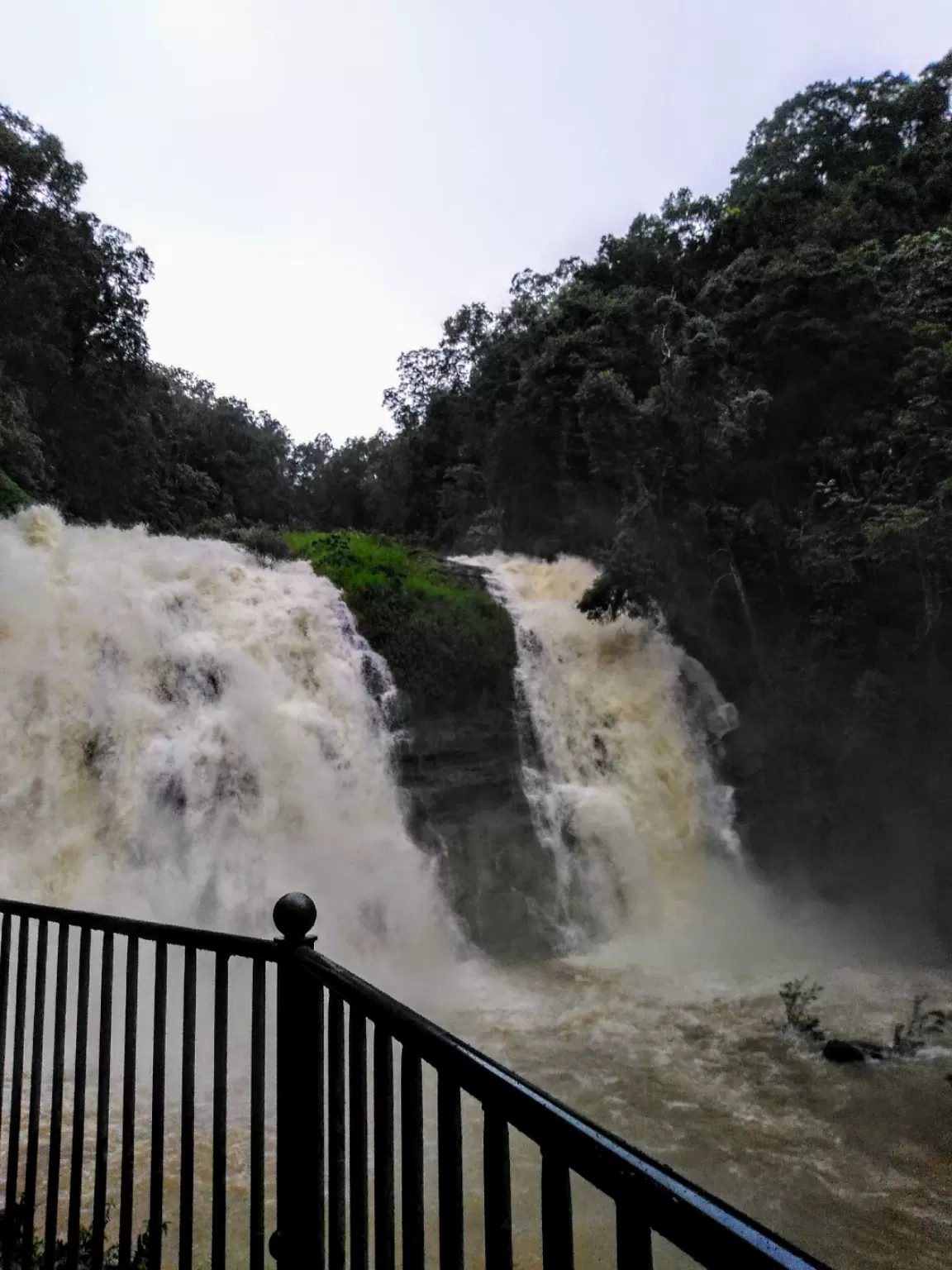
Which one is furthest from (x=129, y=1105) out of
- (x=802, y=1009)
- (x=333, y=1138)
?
(x=802, y=1009)

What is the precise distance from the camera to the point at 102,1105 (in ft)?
7.64

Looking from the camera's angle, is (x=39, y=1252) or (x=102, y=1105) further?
(x=39, y=1252)

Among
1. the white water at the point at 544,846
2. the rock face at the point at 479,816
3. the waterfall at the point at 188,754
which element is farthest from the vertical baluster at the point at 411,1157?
the rock face at the point at 479,816

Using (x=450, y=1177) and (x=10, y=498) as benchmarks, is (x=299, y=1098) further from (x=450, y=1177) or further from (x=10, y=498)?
(x=10, y=498)

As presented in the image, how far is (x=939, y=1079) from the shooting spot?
21.7ft

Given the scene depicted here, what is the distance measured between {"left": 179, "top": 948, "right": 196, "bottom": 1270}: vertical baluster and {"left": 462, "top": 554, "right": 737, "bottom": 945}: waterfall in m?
8.94

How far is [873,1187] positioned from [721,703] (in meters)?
9.02

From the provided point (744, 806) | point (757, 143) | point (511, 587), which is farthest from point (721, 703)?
Result: point (757, 143)

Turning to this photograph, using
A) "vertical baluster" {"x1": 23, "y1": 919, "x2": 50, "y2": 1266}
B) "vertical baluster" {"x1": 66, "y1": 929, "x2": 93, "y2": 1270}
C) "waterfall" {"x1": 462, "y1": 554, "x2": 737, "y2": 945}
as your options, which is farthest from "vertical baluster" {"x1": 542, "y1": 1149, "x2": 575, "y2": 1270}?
"waterfall" {"x1": 462, "y1": 554, "x2": 737, "y2": 945}

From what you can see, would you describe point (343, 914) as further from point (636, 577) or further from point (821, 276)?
point (821, 276)

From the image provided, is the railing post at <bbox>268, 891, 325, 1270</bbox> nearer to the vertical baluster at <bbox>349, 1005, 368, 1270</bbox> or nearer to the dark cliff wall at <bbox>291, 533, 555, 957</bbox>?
the vertical baluster at <bbox>349, 1005, 368, 1270</bbox>

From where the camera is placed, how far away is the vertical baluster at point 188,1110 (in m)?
2.03

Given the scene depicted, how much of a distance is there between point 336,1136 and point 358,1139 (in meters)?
0.06

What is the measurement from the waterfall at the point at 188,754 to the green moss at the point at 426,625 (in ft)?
2.11
